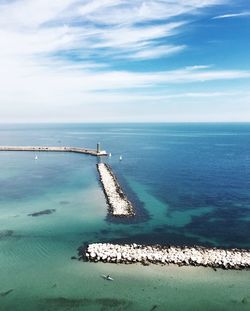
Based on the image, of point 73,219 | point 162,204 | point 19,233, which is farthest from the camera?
point 162,204

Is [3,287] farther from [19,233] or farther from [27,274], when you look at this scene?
[19,233]

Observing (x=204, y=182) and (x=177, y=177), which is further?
(x=177, y=177)

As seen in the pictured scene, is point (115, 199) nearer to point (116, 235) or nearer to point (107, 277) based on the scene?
point (116, 235)

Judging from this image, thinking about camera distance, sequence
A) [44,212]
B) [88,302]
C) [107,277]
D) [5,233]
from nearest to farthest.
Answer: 1. [88,302]
2. [107,277]
3. [5,233]
4. [44,212]

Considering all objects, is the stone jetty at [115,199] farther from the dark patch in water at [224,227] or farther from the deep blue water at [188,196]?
the dark patch in water at [224,227]

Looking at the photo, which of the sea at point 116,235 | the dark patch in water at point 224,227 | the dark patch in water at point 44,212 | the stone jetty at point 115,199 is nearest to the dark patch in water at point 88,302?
the sea at point 116,235

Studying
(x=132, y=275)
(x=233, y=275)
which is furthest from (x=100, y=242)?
(x=233, y=275)

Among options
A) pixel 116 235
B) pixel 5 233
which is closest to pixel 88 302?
pixel 116 235
